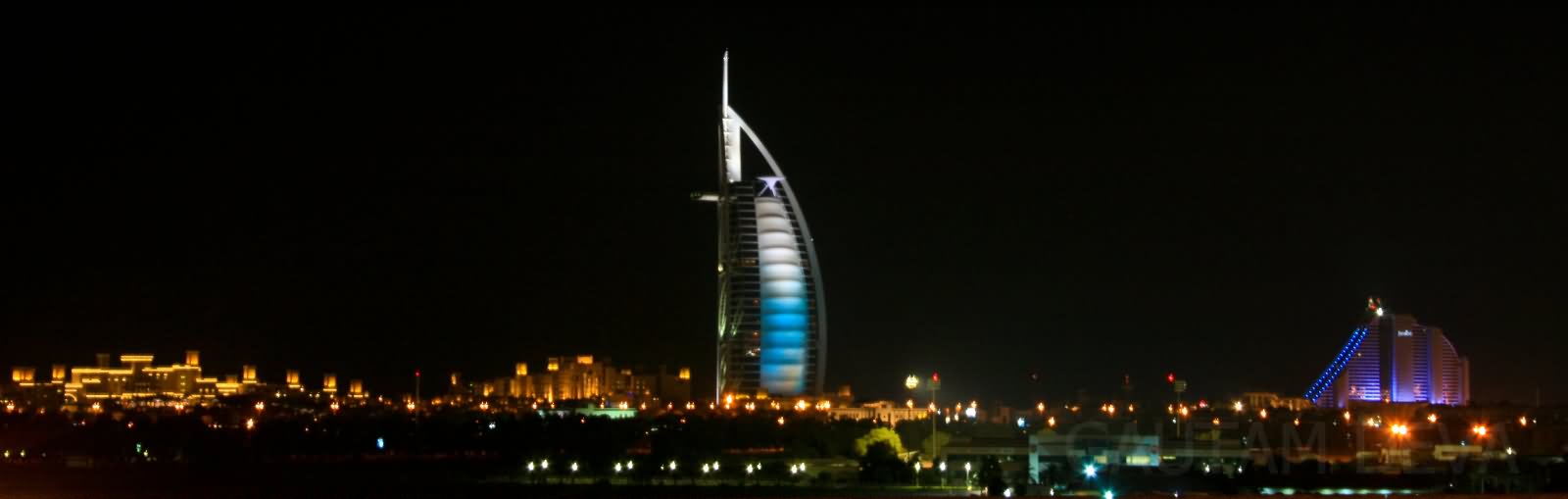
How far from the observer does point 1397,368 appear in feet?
461

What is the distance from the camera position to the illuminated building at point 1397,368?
141 meters

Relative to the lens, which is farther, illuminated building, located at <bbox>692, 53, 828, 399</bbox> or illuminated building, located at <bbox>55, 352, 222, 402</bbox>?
illuminated building, located at <bbox>55, 352, 222, 402</bbox>

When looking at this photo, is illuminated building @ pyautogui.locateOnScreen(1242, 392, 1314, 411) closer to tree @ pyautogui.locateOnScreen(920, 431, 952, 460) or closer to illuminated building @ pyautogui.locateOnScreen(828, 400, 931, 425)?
illuminated building @ pyautogui.locateOnScreen(828, 400, 931, 425)

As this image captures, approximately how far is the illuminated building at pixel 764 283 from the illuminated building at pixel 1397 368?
5566 cm

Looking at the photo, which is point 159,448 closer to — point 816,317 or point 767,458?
point 767,458

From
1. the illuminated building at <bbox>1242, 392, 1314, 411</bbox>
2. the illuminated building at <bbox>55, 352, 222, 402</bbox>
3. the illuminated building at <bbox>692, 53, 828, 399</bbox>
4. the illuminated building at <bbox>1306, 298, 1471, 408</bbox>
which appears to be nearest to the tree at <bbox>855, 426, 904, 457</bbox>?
the illuminated building at <bbox>692, 53, 828, 399</bbox>

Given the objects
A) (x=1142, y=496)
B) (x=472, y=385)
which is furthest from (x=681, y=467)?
(x=472, y=385)

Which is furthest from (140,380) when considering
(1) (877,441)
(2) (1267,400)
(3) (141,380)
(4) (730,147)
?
(1) (877,441)

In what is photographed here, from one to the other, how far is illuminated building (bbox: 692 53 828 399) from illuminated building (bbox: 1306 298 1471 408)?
5566 centimetres

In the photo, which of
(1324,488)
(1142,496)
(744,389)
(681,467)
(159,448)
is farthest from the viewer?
(744,389)

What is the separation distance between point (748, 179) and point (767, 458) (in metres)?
54.4

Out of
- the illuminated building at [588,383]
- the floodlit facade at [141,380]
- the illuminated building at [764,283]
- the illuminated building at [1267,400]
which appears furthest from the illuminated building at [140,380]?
the illuminated building at [1267,400]

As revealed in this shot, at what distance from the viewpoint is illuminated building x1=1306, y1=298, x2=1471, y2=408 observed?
141000 millimetres

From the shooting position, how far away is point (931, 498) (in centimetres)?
3159
